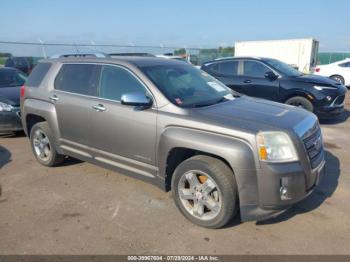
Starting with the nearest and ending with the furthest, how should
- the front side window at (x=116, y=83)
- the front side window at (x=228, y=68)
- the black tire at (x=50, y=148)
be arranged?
the front side window at (x=116, y=83), the black tire at (x=50, y=148), the front side window at (x=228, y=68)

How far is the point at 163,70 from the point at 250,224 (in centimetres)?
217

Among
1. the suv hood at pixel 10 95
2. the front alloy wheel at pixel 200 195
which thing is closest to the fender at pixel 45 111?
the suv hood at pixel 10 95

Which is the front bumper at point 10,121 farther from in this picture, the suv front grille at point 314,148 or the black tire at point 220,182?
the suv front grille at point 314,148

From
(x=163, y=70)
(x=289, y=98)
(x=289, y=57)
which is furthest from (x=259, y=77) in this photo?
(x=289, y=57)

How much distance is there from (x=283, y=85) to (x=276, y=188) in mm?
6171

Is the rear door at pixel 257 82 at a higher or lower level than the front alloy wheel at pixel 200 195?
higher

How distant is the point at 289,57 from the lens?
74.1 ft

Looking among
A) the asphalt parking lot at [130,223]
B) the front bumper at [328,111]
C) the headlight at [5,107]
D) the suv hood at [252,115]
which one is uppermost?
the suv hood at [252,115]

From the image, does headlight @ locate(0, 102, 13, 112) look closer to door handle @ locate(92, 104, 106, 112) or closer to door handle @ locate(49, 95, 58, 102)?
door handle @ locate(49, 95, 58, 102)

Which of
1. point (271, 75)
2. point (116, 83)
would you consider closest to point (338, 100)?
point (271, 75)

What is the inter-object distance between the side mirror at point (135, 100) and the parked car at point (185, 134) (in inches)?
0.4

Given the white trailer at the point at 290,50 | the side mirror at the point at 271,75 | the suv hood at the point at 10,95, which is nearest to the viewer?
the suv hood at the point at 10,95

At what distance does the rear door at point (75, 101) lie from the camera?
4.57 m

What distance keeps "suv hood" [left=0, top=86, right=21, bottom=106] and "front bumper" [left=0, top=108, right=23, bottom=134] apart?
0.22 metres
